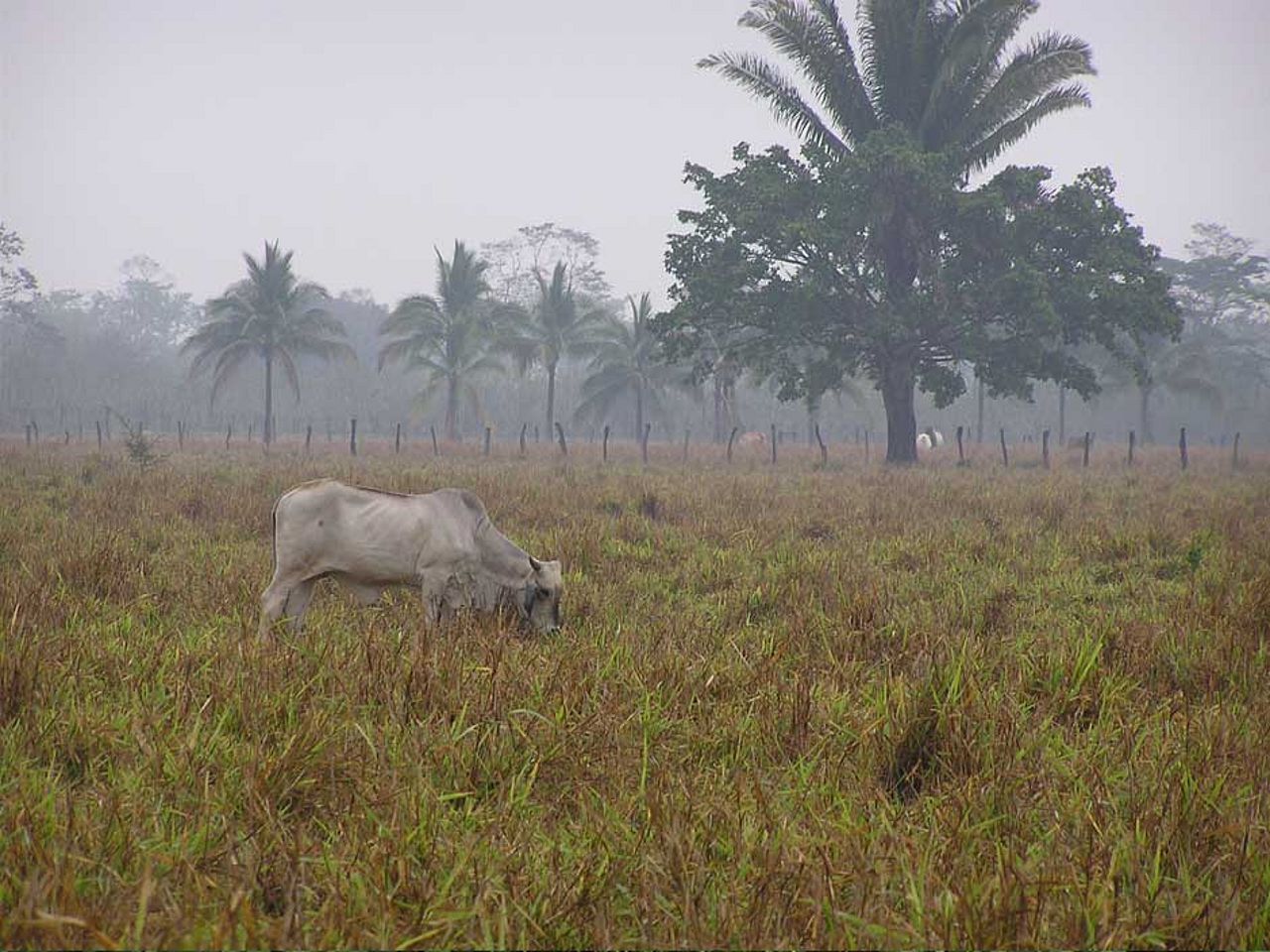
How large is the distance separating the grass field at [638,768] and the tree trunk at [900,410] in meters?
18.5

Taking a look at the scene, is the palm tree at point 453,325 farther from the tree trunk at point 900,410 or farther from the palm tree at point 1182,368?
the palm tree at point 1182,368

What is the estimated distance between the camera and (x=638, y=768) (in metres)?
3.37

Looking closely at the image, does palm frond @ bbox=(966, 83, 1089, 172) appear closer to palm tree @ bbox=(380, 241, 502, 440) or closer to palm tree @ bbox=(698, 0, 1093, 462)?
palm tree @ bbox=(698, 0, 1093, 462)

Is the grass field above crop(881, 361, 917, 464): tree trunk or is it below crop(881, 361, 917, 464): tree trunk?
below

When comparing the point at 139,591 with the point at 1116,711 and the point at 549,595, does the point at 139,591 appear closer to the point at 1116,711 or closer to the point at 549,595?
the point at 549,595

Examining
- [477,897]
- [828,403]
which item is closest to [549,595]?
[477,897]

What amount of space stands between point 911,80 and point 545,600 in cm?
2252

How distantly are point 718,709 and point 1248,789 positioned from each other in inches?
75.8

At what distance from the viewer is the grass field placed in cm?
231

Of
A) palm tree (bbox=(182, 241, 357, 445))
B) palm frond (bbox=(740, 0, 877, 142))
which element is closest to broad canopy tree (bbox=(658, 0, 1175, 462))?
palm frond (bbox=(740, 0, 877, 142))

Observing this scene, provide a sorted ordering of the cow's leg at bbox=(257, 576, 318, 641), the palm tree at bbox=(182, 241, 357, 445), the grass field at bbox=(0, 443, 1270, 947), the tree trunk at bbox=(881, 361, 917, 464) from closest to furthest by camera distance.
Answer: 1. the grass field at bbox=(0, 443, 1270, 947)
2. the cow's leg at bbox=(257, 576, 318, 641)
3. the tree trunk at bbox=(881, 361, 917, 464)
4. the palm tree at bbox=(182, 241, 357, 445)

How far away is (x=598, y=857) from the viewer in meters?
2.65

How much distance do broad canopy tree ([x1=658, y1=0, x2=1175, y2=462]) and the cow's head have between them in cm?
1840

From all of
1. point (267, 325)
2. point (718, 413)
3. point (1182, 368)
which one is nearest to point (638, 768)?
point (267, 325)
